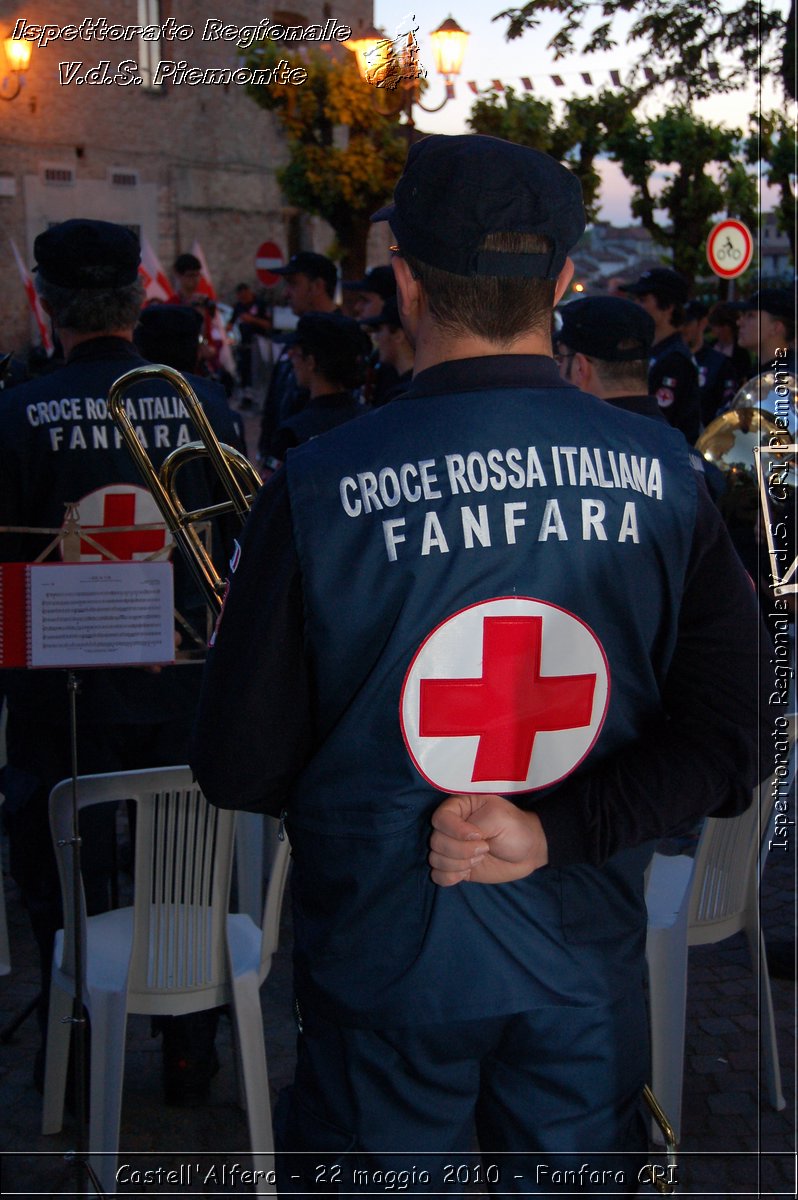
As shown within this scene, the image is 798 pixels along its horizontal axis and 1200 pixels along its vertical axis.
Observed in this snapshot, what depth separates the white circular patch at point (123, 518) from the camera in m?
2.93

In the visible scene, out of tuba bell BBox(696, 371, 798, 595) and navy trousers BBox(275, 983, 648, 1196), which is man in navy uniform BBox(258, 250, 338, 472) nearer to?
tuba bell BBox(696, 371, 798, 595)

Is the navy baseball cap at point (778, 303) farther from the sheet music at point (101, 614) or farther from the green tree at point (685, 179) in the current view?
the green tree at point (685, 179)

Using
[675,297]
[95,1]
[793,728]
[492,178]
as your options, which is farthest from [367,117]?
[95,1]

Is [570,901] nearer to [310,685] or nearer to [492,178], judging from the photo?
[310,685]

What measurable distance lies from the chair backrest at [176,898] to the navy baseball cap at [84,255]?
1.32m

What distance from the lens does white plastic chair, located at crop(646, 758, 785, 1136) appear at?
2.88 meters

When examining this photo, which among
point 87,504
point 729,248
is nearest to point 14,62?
point 729,248

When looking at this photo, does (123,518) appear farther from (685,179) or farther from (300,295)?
(685,179)

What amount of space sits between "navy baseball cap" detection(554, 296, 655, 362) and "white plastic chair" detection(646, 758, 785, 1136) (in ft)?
4.58

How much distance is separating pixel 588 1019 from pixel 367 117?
6670 mm

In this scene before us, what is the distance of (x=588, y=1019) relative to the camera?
1.60 m

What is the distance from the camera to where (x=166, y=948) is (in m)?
2.78

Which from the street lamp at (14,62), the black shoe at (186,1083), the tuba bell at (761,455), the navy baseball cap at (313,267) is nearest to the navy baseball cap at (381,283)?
the navy baseball cap at (313,267)

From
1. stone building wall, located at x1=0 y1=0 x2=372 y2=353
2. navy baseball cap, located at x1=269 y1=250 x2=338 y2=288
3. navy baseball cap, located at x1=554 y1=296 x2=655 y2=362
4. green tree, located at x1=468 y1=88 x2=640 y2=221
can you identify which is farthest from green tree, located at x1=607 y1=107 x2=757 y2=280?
navy baseball cap, located at x1=554 y1=296 x2=655 y2=362
